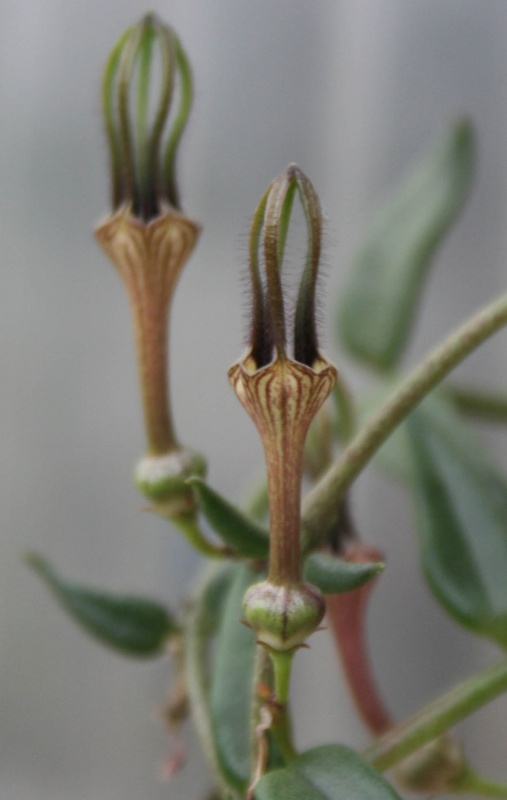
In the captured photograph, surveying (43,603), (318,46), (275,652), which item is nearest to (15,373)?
(43,603)

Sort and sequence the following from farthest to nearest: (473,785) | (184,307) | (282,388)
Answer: (184,307) < (473,785) < (282,388)

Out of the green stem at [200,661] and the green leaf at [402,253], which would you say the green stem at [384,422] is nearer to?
the green stem at [200,661]

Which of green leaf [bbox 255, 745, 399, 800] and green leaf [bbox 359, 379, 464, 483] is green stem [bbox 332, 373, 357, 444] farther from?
green leaf [bbox 255, 745, 399, 800]

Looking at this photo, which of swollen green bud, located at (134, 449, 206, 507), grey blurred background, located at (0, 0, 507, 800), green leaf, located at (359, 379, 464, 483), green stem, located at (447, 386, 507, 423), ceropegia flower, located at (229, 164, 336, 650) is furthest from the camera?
grey blurred background, located at (0, 0, 507, 800)

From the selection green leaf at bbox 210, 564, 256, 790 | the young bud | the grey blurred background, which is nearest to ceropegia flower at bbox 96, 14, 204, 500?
the young bud

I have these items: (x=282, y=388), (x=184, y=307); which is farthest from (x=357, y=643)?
(x=184, y=307)

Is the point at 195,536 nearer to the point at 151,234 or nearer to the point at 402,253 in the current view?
the point at 151,234
